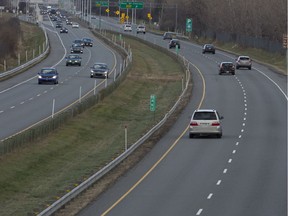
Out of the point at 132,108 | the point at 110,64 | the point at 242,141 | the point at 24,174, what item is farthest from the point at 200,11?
the point at 24,174

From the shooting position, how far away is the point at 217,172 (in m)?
35.4

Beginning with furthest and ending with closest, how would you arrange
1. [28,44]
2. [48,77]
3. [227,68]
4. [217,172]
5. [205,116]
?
[28,44]
[227,68]
[48,77]
[205,116]
[217,172]

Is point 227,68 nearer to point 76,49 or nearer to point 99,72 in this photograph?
point 99,72

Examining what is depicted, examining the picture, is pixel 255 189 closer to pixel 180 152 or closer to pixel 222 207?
pixel 222 207

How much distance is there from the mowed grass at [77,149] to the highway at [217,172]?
1737 mm

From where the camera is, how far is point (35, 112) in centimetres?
5553

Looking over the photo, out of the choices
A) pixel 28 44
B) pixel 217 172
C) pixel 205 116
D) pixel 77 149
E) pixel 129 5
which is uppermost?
pixel 217 172

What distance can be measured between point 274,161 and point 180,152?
480 centimetres

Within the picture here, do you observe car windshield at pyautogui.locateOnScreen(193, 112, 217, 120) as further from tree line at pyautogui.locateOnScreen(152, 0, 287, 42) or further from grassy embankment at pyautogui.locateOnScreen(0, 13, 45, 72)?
tree line at pyautogui.locateOnScreen(152, 0, 287, 42)

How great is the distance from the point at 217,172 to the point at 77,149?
34.5ft

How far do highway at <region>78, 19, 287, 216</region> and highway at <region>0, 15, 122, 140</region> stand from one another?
25.3 ft

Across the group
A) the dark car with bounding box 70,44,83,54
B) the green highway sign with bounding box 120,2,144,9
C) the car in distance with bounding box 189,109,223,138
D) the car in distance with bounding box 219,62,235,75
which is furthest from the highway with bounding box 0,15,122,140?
the green highway sign with bounding box 120,2,144,9

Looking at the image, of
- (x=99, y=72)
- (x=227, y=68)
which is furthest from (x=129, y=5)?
(x=99, y=72)

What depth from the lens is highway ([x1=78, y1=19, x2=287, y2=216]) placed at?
27.5 metres
